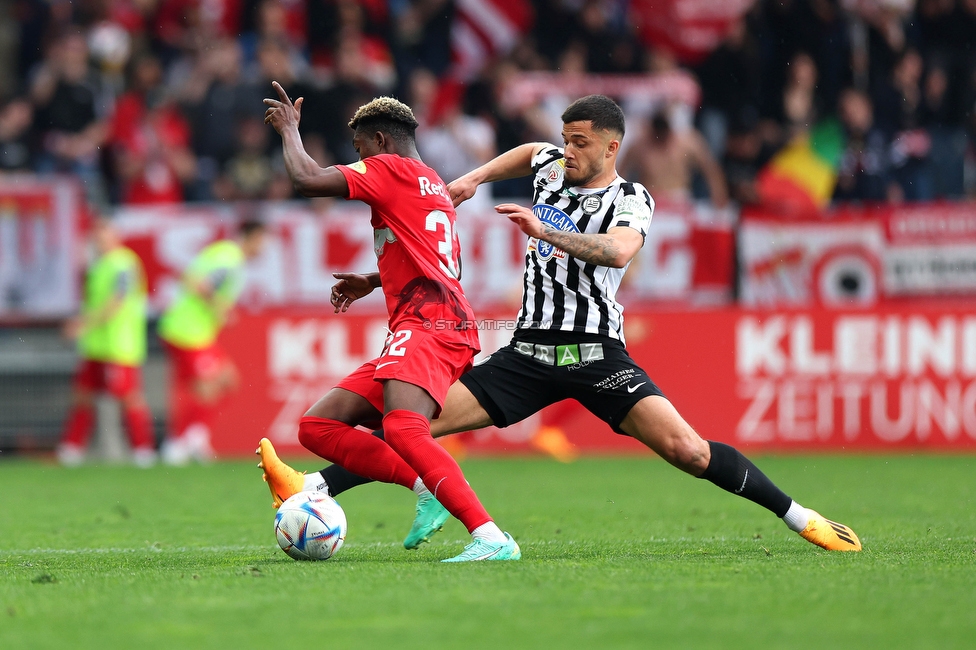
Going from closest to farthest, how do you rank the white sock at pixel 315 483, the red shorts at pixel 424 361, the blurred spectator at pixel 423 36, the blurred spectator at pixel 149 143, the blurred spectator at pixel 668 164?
the red shorts at pixel 424 361, the white sock at pixel 315 483, the blurred spectator at pixel 668 164, the blurred spectator at pixel 149 143, the blurred spectator at pixel 423 36

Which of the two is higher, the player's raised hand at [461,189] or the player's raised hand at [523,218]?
the player's raised hand at [461,189]

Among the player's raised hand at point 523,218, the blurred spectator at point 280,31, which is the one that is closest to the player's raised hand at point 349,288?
the player's raised hand at point 523,218

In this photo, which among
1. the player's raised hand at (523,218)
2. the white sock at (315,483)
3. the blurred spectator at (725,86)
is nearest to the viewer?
the player's raised hand at (523,218)

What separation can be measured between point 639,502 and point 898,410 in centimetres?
486

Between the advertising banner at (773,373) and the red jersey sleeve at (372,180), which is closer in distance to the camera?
the red jersey sleeve at (372,180)

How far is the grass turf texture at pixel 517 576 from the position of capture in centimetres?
407

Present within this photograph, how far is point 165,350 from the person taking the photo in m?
13.2

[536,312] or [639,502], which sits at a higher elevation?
[536,312]

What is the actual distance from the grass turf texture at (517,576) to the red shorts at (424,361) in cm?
78

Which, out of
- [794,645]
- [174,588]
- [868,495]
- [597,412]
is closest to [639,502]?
[868,495]

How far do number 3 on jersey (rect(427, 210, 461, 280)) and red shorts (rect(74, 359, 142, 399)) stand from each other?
7.54 metres

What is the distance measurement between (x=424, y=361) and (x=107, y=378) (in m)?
7.77

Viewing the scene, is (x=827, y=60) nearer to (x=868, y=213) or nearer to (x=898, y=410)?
(x=868, y=213)

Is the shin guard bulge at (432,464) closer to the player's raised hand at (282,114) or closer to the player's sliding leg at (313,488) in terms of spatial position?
A: the player's sliding leg at (313,488)
